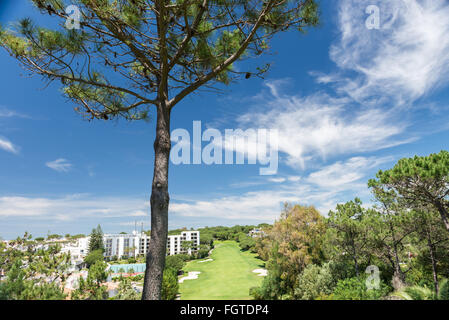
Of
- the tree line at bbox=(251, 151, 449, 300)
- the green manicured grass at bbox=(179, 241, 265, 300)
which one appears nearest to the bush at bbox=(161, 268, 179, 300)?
the green manicured grass at bbox=(179, 241, 265, 300)

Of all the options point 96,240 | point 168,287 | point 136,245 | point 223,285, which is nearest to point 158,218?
point 168,287

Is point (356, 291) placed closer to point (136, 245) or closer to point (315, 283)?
point (315, 283)

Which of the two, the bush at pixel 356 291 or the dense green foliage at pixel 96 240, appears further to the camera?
the dense green foliage at pixel 96 240

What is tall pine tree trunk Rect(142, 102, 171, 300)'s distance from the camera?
2.76 m

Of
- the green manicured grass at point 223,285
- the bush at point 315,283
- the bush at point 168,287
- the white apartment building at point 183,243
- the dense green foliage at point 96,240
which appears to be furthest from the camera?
the white apartment building at point 183,243

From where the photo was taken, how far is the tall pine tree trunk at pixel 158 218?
9.05 ft

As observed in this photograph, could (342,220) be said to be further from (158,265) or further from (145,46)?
(145,46)

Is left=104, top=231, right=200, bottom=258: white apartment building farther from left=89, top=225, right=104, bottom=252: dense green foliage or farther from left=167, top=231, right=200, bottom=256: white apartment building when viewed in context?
left=89, top=225, right=104, bottom=252: dense green foliage

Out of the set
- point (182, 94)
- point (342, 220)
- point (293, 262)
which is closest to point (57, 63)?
point (182, 94)

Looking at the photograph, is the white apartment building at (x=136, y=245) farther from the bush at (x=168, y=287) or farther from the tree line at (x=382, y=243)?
the tree line at (x=382, y=243)

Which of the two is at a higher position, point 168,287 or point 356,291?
point 356,291

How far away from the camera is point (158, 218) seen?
2.92 metres

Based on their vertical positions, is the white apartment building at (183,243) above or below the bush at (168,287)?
below

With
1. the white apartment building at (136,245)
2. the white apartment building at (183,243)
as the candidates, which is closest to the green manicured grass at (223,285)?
the white apartment building at (183,243)
